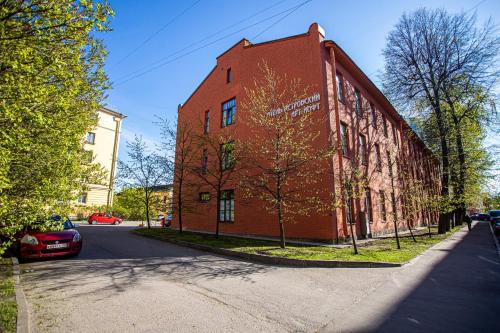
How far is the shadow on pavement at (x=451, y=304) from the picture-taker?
3861 millimetres

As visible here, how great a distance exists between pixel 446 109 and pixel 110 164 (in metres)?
41.3

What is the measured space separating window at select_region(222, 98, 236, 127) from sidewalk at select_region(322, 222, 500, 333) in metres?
14.3

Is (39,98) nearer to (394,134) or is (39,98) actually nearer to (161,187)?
(161,187)

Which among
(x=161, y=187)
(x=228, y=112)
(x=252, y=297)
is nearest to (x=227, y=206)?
(x=161, y=187)

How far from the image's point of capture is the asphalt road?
150 inches

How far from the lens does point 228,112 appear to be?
19172 millimetres

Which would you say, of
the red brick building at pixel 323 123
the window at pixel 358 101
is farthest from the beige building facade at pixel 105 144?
the window at pixel 358 101

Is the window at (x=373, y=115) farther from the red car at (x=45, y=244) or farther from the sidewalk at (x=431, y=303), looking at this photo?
the red car at (x=45, y=244)

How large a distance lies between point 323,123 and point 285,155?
13.1 ft

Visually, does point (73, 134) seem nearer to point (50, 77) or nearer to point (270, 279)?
point (50, 77)

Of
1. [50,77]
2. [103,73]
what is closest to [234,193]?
[103,73]

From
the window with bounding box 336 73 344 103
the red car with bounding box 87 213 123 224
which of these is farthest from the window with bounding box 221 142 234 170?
the red car with bounding box 87 213 123 224

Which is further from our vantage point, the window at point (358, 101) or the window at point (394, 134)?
the window at point (394, 134)

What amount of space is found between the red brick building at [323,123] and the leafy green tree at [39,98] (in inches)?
364
